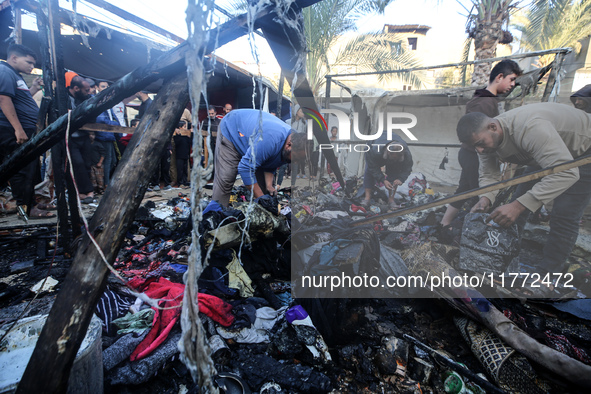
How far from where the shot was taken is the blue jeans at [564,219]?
2.11 metres

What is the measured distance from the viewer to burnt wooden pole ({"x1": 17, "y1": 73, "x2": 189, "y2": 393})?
0.87 metres

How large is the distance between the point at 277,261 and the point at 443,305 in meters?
1.57

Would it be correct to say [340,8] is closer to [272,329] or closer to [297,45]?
[297,45]

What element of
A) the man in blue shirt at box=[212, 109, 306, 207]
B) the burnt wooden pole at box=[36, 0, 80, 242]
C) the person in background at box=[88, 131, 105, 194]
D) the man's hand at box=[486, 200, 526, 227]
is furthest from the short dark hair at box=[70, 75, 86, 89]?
the man's hand at box=[486, 200, 526, 227]

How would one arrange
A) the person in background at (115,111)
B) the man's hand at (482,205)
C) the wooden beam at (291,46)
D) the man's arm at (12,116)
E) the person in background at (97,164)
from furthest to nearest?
the person in background at (115,111), the person in background at (97,164), the man's arm at (12,116), the man's hand at (482,205), the wooden beam at (291,46)

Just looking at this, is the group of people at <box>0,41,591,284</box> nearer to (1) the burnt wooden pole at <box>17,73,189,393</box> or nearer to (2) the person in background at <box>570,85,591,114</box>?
(2) the person in background at <box>570,85,591,114</box>

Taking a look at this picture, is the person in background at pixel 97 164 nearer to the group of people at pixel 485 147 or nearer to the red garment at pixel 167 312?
the group of people at pixel 485 147

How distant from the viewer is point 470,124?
237 centimetres

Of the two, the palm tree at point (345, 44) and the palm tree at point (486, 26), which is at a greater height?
the palm tree at point (345, 44)

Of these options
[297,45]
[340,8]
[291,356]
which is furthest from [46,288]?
[340,8]

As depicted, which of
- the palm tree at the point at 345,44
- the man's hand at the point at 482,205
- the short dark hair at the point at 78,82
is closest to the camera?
the man's hand at the point at 482,205

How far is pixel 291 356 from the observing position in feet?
5.65

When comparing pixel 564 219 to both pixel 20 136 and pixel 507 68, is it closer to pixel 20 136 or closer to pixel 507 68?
pixel 507 68

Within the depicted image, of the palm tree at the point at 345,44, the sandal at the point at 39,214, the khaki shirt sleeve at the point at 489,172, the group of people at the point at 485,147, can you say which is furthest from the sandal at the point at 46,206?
the palm tree at the point at 345,44
